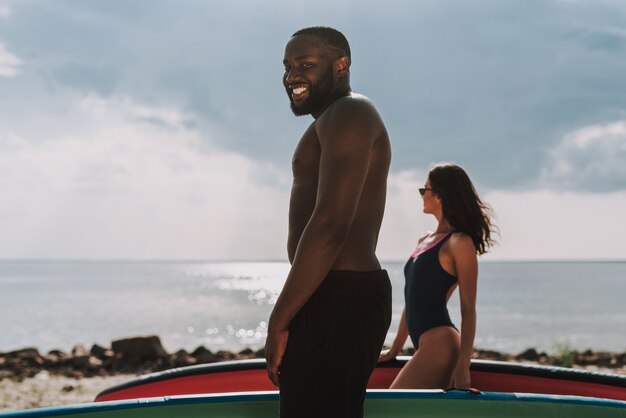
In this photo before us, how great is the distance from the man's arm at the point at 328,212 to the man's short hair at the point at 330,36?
31cm

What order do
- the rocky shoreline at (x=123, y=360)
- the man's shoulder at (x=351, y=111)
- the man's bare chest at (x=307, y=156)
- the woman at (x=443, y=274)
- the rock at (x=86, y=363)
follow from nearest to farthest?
the man's shoulder at (x=351, y=111) → the man's bare chest at (x=307, y=156) → the woman at (x=443, y=274) → the rocky shoreline at (x=123, y=360) → the rock at (x=86, y=363)

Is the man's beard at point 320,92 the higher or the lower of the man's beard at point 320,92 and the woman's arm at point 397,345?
the higher

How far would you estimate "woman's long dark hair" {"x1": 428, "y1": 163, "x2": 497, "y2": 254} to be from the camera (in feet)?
13.2

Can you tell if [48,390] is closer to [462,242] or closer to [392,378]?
[392,378]

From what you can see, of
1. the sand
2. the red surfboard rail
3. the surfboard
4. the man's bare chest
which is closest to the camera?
the man's bare chest

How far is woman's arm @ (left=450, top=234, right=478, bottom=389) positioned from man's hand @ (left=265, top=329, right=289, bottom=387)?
1562mm

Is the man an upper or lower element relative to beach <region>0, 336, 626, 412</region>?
upper

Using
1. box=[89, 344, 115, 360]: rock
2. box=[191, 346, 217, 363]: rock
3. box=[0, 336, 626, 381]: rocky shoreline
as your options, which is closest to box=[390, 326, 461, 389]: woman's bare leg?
box=[0, 336, 626, 381]: rocky shoreline

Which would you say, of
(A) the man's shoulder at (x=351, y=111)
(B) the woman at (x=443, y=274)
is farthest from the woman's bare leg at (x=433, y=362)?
(A) the man's shoulder at (x=351, y=111)

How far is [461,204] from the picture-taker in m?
4.09

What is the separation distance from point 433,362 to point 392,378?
621mm

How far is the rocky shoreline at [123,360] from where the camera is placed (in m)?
10.8

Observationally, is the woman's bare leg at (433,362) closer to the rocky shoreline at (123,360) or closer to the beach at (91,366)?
the beach at (91,366)

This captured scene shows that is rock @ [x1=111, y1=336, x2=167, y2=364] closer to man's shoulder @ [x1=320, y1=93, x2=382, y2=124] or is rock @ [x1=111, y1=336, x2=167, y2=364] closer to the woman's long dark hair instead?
the woman's long dark hair
